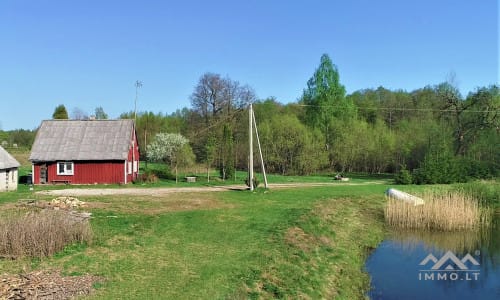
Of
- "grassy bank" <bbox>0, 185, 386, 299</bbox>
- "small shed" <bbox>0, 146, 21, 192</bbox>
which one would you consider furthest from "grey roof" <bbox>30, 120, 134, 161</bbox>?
"grassy bank" <bbox>0, 185, 386, 299</bbox>

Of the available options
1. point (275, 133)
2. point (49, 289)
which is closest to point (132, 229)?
point (49, 289)

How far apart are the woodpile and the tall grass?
47.2 ft

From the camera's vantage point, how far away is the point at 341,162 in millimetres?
46031

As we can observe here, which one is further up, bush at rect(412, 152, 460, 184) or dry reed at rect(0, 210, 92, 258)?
bush at rect(412, 152, 460, 184)

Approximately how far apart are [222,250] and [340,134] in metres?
35.5

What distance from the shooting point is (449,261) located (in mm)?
14711

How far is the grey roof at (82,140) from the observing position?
29422mm

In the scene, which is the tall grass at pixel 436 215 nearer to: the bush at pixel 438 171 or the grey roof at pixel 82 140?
the bush at pixel 438 171

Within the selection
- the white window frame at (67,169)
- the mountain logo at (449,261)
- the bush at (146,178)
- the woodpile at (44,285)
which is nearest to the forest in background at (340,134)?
the bush at (146,178)

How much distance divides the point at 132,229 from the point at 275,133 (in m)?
30.6

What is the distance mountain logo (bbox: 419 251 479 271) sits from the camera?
46.2 feet

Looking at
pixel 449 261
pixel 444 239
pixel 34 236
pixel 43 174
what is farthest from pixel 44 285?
pixel 43 174

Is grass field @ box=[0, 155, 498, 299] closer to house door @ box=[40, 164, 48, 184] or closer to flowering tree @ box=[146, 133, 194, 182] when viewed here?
house door @ box=[40, 164, 48, 184]

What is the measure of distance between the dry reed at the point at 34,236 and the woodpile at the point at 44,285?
1387mm
